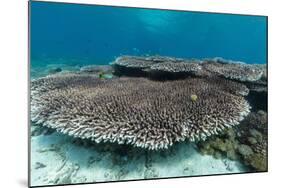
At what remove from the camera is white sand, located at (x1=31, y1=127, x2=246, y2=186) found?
2.24 m

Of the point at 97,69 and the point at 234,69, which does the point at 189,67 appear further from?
the point at 97,69

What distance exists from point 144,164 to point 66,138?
2.24 feet

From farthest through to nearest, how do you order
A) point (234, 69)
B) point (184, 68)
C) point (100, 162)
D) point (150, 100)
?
point (234, 69) → point (184, 68) → point (150, 100) → point (100, 162)

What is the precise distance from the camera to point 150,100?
246 centimetres

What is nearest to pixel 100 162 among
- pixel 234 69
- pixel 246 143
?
pixel 246 143

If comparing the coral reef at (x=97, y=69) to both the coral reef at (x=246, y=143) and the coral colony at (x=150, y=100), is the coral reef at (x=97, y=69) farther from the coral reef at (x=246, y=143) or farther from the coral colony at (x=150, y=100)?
the coral reef at (x=246, y=143)

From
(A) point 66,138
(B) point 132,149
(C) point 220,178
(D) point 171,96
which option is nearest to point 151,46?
(D) point 171,96

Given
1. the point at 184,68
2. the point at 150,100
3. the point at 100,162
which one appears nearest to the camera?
the point at 100,162

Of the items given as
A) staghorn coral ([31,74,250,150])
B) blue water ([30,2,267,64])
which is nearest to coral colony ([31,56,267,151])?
staghorn coral ([31,74,250,150])

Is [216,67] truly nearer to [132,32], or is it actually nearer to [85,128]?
[132,32]

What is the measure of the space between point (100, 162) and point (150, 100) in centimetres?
66

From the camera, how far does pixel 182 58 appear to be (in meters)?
2.64

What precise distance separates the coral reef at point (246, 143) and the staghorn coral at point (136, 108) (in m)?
0.13

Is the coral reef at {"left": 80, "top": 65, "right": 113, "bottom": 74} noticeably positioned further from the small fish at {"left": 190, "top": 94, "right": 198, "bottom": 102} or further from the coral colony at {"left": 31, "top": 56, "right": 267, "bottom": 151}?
the small fish at {"left": 190, "top": 94, "right": 198, "bottom": 102}
